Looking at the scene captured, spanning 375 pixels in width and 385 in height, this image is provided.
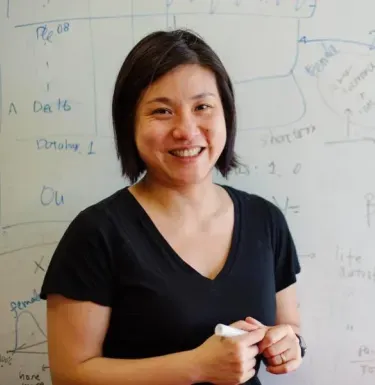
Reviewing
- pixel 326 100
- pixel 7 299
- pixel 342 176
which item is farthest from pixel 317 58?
pixel 7 299

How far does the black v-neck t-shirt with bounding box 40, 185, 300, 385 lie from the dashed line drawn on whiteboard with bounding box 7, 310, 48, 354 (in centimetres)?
41

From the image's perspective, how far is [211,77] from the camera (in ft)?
3.25

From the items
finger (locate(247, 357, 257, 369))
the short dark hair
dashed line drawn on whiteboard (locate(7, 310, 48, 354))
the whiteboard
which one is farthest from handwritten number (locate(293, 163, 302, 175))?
dashed line drawn on whiteboard (locate(7, 310, 48, 354))

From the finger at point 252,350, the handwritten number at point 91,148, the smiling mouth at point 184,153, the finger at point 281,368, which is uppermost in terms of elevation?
the handwritten number at point 91,148

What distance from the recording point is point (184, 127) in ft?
3.07

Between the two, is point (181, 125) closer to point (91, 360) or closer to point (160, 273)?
point (160, 273)

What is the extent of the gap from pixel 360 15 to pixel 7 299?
108 centimetres

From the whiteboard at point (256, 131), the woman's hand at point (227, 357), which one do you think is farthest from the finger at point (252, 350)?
the whiteboard at point (256, 131)

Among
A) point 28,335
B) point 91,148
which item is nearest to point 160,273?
point 91,148

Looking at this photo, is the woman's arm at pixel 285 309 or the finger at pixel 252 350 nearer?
the finger at pixel 252 350

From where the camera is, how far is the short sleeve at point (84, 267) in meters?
0.93

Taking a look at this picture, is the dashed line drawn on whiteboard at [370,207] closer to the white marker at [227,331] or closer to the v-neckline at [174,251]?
the v-neckline at [174,251]

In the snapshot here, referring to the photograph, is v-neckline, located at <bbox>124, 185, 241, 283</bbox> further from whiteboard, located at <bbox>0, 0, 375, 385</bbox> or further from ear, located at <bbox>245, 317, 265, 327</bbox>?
whiteboard, located at <bbox>0, 0, 375, 385</bbox>

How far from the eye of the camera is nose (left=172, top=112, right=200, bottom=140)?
0.93m
